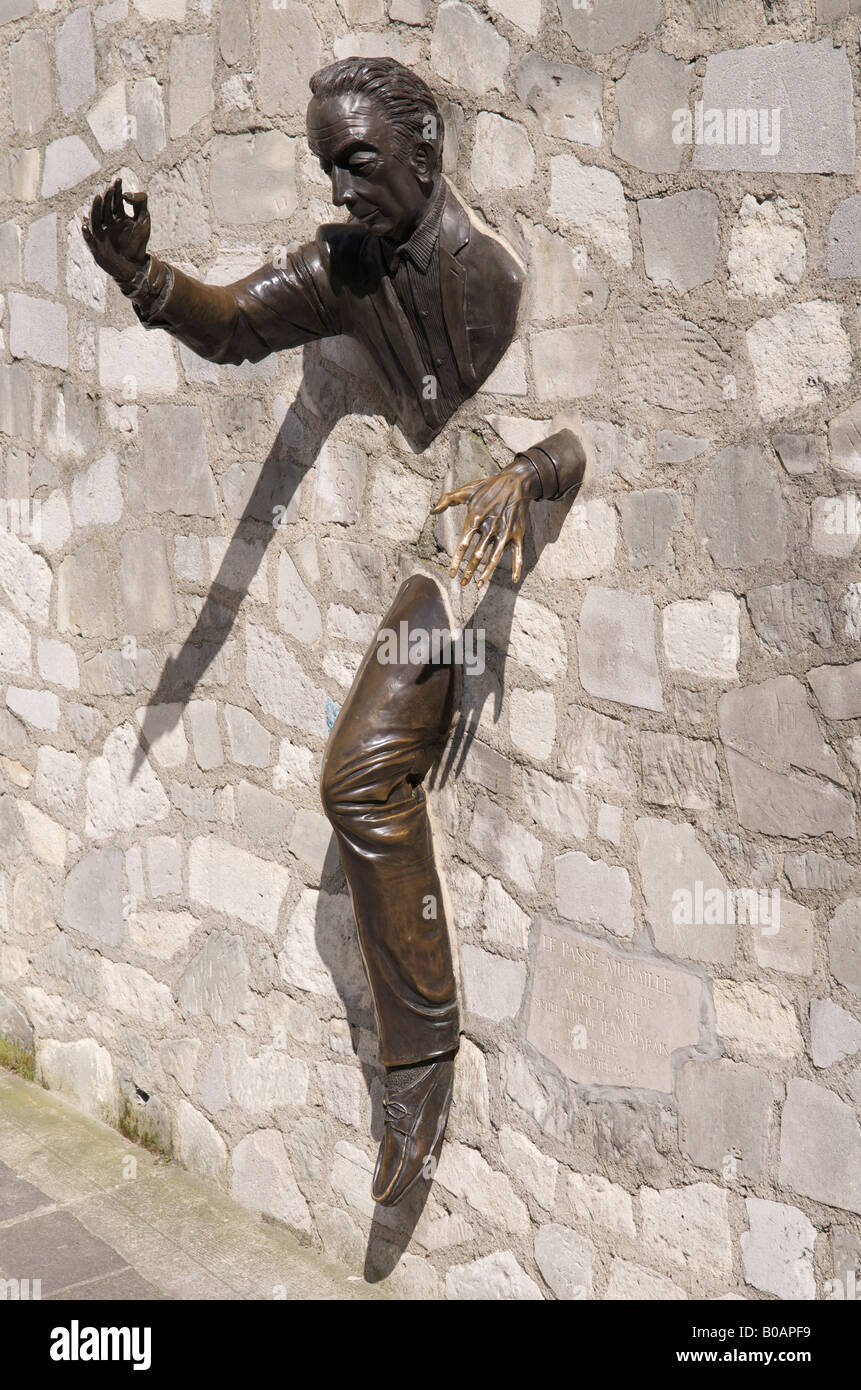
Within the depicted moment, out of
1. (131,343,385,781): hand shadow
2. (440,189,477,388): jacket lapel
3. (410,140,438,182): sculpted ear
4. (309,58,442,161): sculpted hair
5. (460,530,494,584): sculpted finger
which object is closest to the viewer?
(460,530,494,584): sculpted finger

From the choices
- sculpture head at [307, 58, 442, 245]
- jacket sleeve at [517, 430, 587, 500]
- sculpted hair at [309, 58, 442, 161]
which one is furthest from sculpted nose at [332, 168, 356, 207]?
jacket sleeve at [517, 430, 587, 500]

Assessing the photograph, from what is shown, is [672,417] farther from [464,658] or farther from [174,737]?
[174,737]

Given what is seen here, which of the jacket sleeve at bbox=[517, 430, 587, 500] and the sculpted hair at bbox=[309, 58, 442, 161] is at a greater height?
the sculpted hair at bbox=[309, 58, 442, 161]

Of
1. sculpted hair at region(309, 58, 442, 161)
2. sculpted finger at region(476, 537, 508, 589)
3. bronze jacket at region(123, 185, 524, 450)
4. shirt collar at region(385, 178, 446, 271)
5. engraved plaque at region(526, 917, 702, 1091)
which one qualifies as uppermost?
sculpted hair at region(309, 58, 442, 161)

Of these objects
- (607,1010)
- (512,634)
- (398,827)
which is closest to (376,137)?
(512,634)

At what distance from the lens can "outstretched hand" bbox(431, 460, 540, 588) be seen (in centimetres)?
231

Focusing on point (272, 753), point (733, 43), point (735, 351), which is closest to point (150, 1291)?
point (272, 753)

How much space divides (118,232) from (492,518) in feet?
2.75

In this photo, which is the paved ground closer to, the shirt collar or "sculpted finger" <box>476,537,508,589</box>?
"sculpted finger" <box>476,537,508,589</box>

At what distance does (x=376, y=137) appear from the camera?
7.93 feet

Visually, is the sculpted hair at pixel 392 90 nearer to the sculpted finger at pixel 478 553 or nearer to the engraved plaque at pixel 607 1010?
the sculpted finger at pixel 478 553

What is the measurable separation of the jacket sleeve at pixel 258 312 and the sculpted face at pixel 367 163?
29cm

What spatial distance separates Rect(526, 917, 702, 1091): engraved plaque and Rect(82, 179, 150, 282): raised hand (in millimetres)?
1484

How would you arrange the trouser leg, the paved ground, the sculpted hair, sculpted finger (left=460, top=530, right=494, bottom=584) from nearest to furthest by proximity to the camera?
sculpted finger (left=460, top=530, right=494, bottom=584), the sculpted hair, the trouser leg, the paved ground
